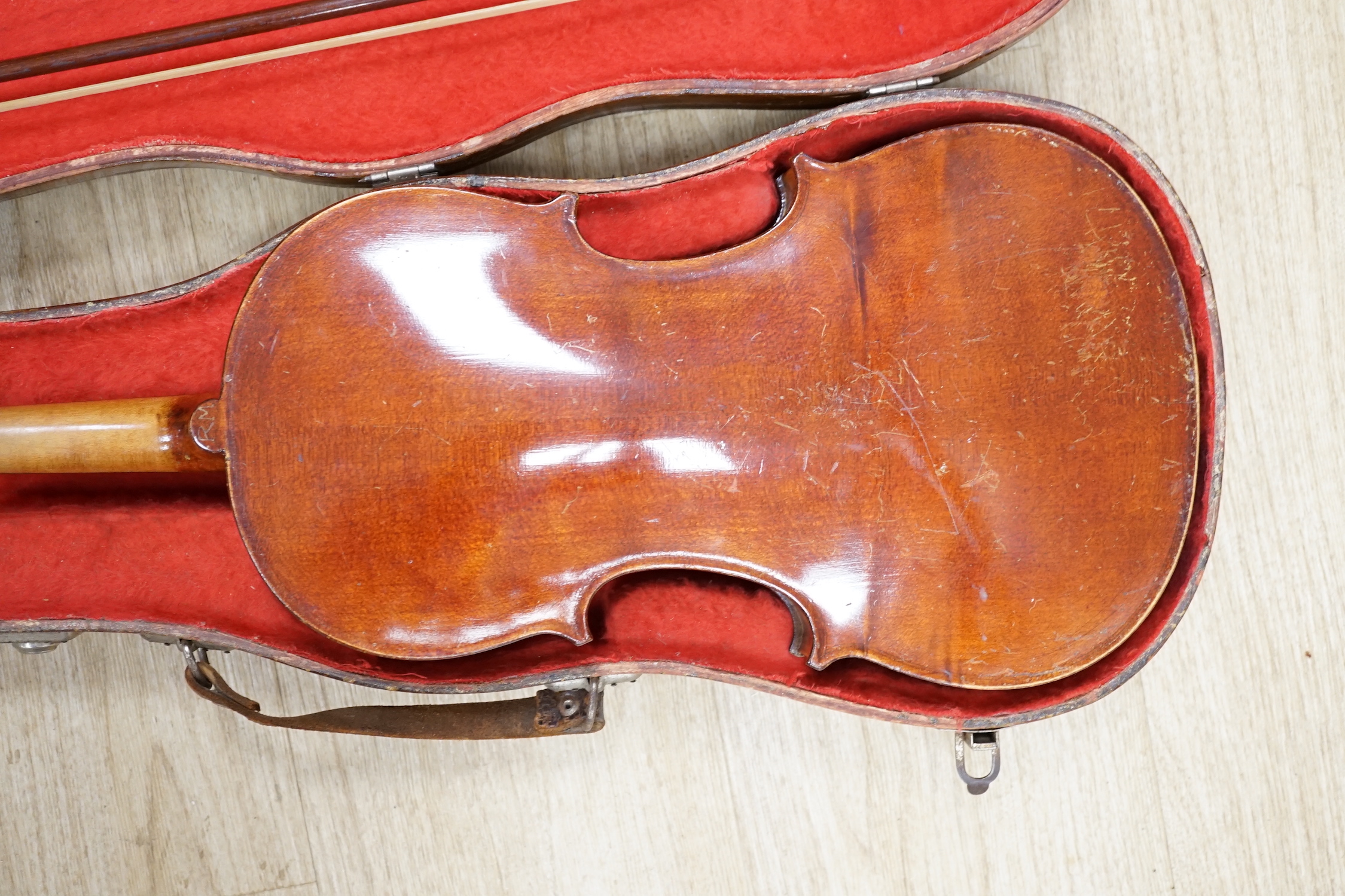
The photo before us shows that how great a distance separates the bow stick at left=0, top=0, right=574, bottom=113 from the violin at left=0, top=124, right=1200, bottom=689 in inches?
8.9

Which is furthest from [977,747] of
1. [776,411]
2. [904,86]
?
[904,86]

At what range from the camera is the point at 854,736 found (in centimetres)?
146

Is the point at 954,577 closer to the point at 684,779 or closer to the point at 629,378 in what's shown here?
the point at 629,378

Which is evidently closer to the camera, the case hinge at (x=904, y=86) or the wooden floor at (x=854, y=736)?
the case hinge at (x=904, y=86)

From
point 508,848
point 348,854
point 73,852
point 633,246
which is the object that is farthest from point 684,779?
point 73,852

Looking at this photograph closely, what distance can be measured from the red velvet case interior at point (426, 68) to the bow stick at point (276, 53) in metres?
0.02

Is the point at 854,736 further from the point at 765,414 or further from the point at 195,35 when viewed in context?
the point at 195,35

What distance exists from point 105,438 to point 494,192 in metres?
0.61

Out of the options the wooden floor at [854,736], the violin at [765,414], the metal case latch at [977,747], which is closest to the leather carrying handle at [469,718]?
the violin at [765,414]

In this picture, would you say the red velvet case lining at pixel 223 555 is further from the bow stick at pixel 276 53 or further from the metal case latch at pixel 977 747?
the bow stick at pixel 276 53

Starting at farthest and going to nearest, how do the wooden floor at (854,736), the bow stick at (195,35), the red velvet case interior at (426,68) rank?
1. the wooden floor at (854,736)
2. the red velvet case interior at (426,68)
3. the bow stick at (195,35)

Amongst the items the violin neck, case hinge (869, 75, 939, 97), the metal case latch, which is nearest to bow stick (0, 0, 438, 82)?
the violin neck

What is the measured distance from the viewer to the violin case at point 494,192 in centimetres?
115

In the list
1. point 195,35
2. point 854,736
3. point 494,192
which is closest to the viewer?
point 195,35
